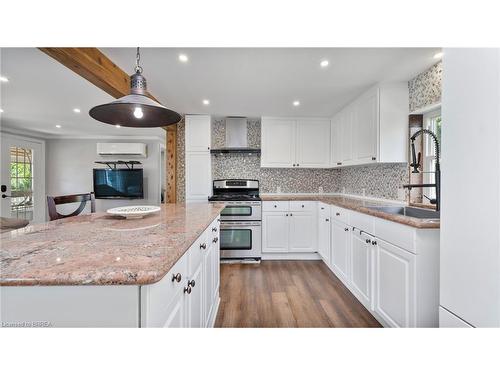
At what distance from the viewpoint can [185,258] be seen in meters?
0.94

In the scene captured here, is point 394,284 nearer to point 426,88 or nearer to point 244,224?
point 426,88

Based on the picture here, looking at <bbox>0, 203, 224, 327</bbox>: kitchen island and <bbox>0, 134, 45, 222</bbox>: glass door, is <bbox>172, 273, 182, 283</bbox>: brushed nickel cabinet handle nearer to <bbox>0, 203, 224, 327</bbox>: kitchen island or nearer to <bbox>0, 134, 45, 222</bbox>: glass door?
<bbox>0, 203, 224, 327</bbox>: kitchen island

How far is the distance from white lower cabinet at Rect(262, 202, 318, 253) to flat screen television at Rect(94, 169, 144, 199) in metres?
3.76

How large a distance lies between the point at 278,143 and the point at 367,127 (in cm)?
137

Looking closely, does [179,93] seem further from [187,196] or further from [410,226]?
[410,226]

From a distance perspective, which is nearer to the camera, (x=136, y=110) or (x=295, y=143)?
(x=136, y=110)

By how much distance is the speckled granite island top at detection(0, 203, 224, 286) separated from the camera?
56cm

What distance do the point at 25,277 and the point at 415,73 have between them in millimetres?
3098

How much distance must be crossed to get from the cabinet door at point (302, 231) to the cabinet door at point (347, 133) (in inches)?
37.2

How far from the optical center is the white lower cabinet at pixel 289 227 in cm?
321

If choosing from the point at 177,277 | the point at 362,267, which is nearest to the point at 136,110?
the point at 177,277

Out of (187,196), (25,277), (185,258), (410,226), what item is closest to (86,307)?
(25,277)

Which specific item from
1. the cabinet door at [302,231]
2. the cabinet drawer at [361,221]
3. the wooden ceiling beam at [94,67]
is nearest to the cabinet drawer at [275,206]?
the cabinet door at [302,231]

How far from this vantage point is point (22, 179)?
4859mm
